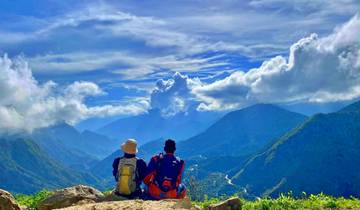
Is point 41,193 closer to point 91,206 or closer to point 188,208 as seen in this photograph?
point 91,206

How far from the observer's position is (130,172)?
713 inches

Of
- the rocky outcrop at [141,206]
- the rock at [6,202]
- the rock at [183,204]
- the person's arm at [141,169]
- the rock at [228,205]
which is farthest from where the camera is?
the person's arm at [141,169]

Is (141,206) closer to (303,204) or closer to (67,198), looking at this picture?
(67,198)

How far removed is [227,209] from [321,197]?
20.9ft

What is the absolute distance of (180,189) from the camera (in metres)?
18.2

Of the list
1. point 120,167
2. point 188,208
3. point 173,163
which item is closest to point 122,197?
point 120,167

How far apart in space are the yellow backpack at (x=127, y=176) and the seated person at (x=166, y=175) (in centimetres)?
54

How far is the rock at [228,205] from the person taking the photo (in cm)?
1689

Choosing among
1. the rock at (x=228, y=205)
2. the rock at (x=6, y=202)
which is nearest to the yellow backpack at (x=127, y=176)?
the rock at (x=228, y=205)

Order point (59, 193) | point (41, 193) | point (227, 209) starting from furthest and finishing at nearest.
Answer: point (41, 193), point (59, 193), point (227, 209)

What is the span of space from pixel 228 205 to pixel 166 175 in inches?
100

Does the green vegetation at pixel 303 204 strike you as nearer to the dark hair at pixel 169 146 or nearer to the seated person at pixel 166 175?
the seated person at pixel 166 175

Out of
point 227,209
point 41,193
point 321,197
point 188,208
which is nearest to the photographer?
point 188,208

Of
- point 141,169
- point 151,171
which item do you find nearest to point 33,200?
point 141,169
